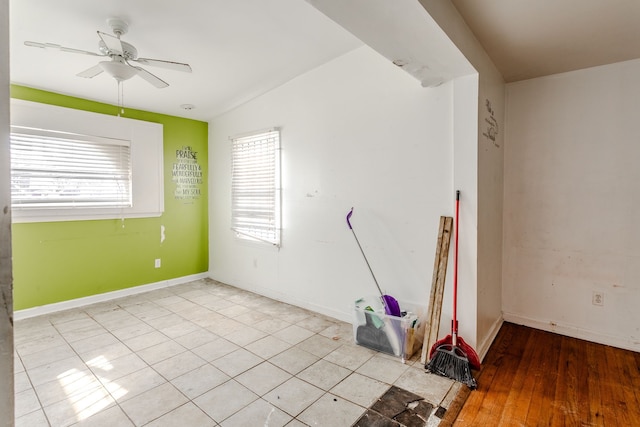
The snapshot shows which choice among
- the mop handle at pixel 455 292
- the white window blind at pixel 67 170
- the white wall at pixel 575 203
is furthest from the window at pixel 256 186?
the white wall at pixel 575 203

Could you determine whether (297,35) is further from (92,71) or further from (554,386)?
(554,386)

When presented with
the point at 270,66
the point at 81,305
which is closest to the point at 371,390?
the point at 270,66

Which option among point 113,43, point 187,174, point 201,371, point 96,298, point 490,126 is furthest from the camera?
point 187,174

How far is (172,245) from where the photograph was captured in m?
4.68

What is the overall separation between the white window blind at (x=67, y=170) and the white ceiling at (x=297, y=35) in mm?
582

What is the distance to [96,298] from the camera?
156 inches

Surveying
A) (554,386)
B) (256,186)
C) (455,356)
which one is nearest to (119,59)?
(256,186)

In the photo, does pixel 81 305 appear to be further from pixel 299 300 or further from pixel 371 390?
pixel 371 390

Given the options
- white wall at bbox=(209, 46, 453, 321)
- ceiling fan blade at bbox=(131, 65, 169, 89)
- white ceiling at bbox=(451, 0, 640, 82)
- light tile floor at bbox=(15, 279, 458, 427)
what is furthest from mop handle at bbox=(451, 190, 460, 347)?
ceiling fan blade at bbox=(131, 65, 169, 89)

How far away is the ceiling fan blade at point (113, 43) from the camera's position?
2.40 meters

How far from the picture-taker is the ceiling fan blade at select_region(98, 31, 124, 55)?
7.88 ft

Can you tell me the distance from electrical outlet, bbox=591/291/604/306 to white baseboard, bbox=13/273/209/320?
4.85m

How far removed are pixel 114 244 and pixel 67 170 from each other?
3.40 ft

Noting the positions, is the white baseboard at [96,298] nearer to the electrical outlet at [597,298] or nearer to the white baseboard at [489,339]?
the white baseboard at [489,339]
